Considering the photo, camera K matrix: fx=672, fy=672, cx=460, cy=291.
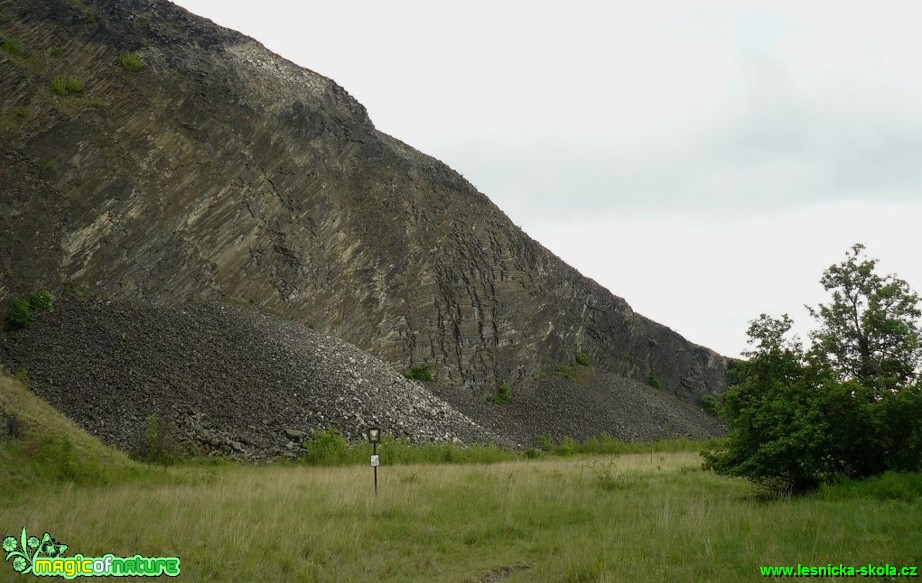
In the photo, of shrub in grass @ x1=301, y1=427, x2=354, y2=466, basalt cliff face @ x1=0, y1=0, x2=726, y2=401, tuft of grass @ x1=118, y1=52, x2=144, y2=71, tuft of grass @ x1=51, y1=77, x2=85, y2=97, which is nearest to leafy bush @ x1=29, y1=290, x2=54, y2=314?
basalt cliff face @ x1=0, y1=0, x2=726, y2=401

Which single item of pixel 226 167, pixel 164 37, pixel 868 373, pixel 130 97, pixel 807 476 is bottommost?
pixel 807 476

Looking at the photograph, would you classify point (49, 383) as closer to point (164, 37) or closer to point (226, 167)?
point (226, 167)

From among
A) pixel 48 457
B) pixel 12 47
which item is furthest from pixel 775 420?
pixel 12 47

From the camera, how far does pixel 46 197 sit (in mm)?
28688

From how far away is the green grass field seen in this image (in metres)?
9.11

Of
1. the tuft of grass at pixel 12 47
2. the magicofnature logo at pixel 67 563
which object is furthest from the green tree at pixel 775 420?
the tuft of grass at pixel 12 47

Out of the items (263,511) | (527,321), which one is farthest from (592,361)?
(263,511)

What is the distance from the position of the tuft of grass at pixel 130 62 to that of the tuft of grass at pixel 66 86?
8.20 feet

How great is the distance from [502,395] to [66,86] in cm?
2996

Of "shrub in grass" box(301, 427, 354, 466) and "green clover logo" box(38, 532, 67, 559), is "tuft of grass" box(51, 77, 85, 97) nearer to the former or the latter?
"shrub in grass" box(301, 427, 354, 466)

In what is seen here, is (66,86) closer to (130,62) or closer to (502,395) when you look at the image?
(130,62)

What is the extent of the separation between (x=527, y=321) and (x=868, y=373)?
32.2 metres

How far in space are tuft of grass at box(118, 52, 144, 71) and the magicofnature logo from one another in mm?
31763

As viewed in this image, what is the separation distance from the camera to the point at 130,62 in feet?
114
